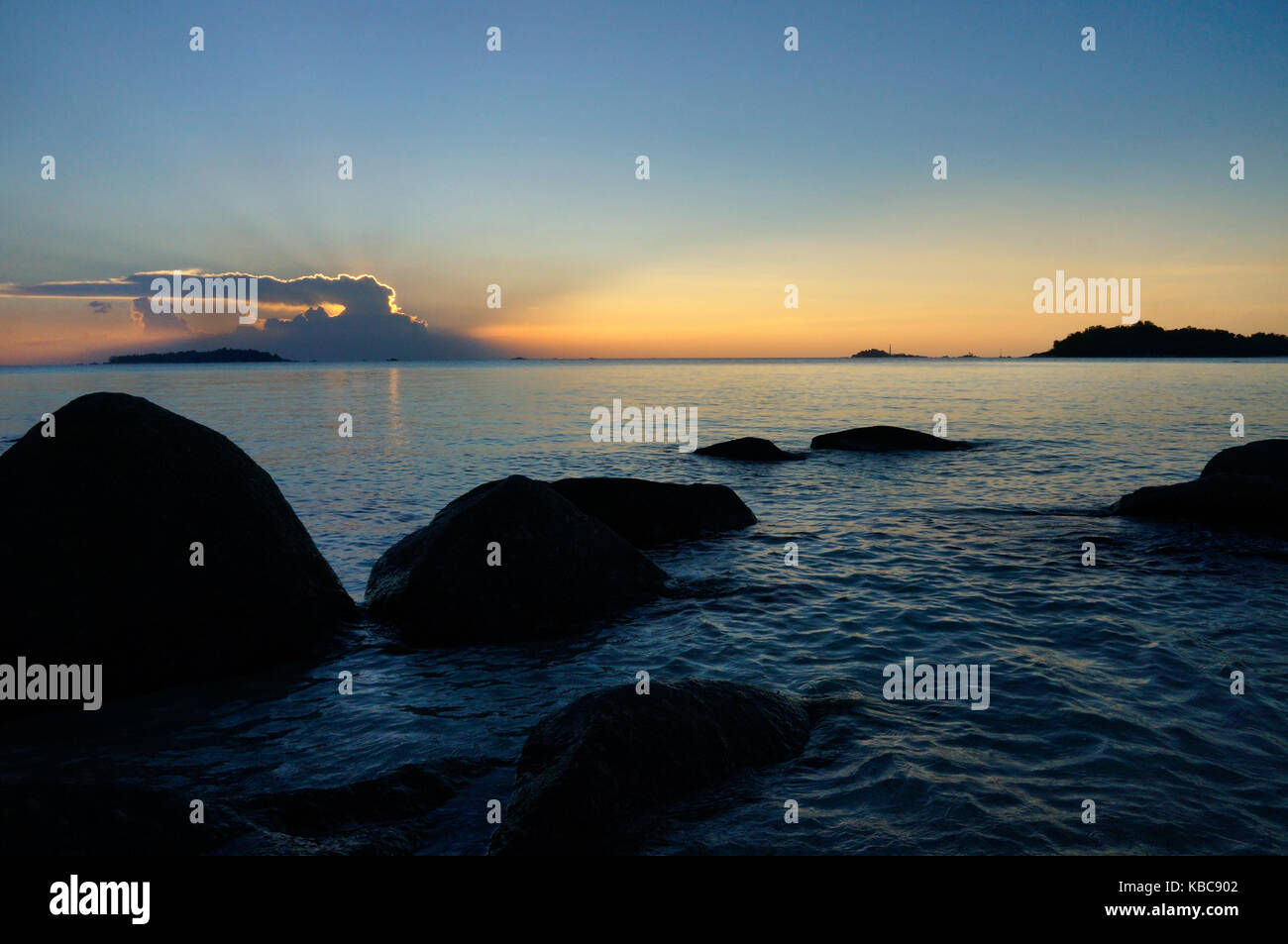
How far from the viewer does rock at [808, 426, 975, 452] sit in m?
29.6

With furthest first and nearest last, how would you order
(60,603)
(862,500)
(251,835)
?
(862,500) < (60,603) < (251,835)

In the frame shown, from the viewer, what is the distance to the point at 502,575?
995 centimetres

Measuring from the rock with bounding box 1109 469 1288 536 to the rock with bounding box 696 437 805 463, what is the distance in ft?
Result: 42.3

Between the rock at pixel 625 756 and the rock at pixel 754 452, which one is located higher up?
the rock at pixel 754 452

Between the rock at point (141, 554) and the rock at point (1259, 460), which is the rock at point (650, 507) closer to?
the rock at point (141, 554)

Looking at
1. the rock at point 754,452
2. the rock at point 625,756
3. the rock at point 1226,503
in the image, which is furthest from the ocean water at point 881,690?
the rock at point 754,452

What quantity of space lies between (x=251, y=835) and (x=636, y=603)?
21.5ft

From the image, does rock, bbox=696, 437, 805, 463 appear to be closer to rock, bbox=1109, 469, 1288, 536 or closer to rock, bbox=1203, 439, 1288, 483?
rock, bbox=1109, 469, 1288, 536

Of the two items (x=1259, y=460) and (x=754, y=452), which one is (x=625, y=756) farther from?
(x=754, y=452)

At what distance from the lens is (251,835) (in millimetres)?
4832

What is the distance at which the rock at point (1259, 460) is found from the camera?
54.7 feet

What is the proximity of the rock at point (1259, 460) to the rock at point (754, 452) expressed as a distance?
13.2 m
